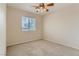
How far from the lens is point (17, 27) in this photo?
3605mm

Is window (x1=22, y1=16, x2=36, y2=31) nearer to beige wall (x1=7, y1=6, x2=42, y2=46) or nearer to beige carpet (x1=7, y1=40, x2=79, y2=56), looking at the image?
beige wall (x1=7, y1=6, x2=42, y2=46)

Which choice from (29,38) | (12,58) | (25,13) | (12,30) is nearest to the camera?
(12,58)

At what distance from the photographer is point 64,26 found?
3434 millimetres

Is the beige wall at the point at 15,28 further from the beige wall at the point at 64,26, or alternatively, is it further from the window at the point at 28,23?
the beige wall at the point at 64,26

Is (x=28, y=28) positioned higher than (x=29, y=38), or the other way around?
(x=28, y=28)

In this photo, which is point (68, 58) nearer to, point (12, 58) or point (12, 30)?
point (12, 58)

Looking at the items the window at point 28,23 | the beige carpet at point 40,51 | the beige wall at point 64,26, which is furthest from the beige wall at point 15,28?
the beige wall at point 64,26

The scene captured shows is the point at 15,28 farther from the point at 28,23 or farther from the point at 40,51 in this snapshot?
the point at 40,51

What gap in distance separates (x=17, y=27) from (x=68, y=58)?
335 centimetres

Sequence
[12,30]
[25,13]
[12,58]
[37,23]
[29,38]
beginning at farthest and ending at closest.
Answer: [37,23] < [29,38] < [25,13] < [12,30] < [12,58]

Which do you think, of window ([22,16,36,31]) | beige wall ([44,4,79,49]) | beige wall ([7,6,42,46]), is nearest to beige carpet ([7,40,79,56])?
beige wall ([44,4,79,49])

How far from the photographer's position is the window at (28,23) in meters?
3.87

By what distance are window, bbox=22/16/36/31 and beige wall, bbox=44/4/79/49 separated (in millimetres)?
767

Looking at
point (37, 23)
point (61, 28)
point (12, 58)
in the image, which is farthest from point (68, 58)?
point (37, 23)
